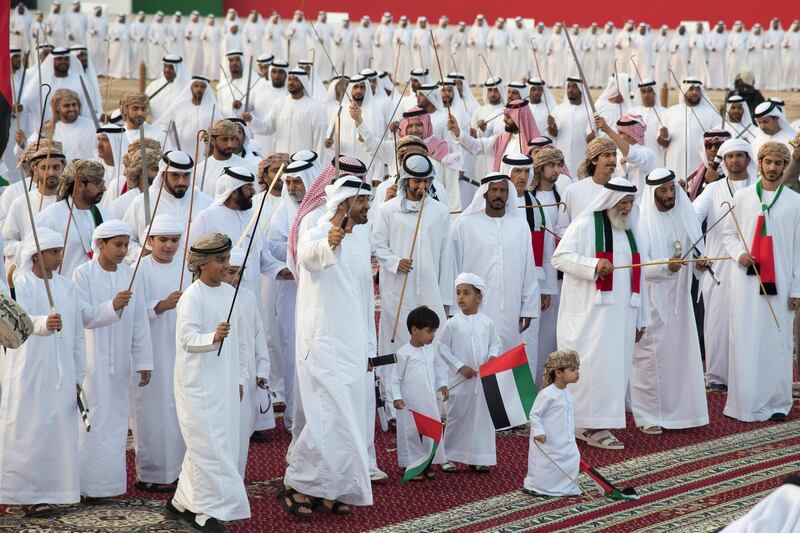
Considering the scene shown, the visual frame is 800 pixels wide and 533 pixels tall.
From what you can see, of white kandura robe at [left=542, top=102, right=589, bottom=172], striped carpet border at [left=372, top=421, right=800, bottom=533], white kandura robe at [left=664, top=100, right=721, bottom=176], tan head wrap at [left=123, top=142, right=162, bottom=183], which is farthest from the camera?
white kandura robe at [left=542, top=102, right=589, bottom=172]

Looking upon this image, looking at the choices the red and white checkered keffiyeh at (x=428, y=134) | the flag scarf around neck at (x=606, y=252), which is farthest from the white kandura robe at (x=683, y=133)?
the flag scarf around neck at (x=606, y=252)

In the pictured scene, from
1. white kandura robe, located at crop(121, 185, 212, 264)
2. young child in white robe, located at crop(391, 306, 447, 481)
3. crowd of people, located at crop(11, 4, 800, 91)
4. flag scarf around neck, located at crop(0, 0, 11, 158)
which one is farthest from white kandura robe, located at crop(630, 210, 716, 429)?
crowd of people, located at crop(11, 4, 800, 91)

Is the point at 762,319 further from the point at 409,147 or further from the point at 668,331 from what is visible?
the point at 409,147

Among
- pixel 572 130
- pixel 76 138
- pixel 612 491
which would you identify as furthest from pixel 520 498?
pixel 572 130

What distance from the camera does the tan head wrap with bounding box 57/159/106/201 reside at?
7.08m

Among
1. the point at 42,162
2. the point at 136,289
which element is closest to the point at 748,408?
the point at 136,289

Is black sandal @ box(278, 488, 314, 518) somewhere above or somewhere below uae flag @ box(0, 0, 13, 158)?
below

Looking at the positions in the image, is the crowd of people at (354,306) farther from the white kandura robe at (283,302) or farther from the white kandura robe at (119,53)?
the white kandura robe at (119,53)

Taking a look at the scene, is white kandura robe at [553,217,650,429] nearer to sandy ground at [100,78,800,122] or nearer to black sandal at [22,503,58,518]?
black sandal at [22,503,58,518]

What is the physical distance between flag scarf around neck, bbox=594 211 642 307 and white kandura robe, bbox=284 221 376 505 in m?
1.93

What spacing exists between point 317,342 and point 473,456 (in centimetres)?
137

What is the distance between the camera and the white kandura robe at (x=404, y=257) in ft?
25.7

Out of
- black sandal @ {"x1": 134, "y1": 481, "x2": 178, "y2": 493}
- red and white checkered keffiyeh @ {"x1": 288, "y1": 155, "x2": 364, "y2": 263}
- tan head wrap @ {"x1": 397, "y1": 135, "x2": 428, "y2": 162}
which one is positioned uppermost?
tan head wrap @ {"x1": 397, "y1": 135, "x2": 428, "y2": 162}

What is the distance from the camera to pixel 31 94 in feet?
43.3
